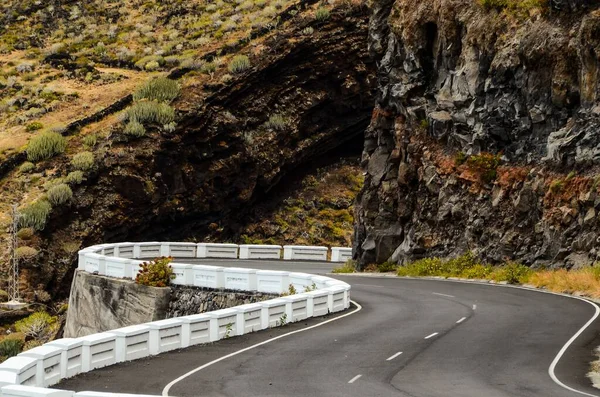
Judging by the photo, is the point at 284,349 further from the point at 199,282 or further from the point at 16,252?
the point at 16,252

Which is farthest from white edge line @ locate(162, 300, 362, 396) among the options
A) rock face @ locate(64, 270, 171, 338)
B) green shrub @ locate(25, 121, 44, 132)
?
green shrub @ locate(25, 121, 44, 132)

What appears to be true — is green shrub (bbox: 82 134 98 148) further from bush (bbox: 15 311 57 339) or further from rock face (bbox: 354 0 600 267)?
rock face (bbox: 354 0 600 267)

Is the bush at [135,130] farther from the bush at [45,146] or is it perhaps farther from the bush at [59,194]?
the bush at [59,194]

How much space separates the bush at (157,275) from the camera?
31.0 m

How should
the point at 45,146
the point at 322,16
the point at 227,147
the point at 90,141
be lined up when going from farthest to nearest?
the point at 322,16
the point at 227,147
the point at 45,146
the point at 90,141

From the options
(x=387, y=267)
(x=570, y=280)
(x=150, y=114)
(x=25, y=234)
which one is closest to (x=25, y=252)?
(x=25, y=234)

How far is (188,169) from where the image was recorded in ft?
177

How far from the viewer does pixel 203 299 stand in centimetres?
2941

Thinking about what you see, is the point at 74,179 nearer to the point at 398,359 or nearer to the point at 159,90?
the point at 159,90

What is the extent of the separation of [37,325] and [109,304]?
27.5 ft

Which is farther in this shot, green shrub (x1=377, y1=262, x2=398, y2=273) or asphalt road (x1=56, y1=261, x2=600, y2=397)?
green shrub (x1=377, y1=262, x2=398, y2=273)

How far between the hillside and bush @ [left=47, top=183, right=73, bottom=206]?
0.07m

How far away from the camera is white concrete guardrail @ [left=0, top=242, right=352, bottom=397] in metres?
15.2

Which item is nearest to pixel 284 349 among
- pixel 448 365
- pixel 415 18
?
pixel 448 365
